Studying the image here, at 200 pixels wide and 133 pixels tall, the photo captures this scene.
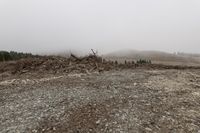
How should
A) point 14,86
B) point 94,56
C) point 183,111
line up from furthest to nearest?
point 94,56 → point 14,86 → point 183,111

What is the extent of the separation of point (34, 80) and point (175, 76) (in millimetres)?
6911

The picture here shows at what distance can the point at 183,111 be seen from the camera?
13.1 metres

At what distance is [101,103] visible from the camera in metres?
13.4

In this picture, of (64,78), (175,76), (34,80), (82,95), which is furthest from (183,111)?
(34,80)

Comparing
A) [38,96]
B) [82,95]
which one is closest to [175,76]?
[82,95]

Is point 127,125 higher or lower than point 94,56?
lower

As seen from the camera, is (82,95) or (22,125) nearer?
(22,125)

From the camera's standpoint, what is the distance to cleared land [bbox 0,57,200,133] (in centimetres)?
1176

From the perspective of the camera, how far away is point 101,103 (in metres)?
13.4

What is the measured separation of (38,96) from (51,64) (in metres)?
6.22

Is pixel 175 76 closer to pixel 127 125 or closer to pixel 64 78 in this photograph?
pixel 64 78

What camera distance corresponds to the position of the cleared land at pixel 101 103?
1176cm

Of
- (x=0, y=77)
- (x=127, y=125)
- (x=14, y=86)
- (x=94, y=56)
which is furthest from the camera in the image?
(x=94, y=56)

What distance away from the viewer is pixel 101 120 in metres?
11.9
